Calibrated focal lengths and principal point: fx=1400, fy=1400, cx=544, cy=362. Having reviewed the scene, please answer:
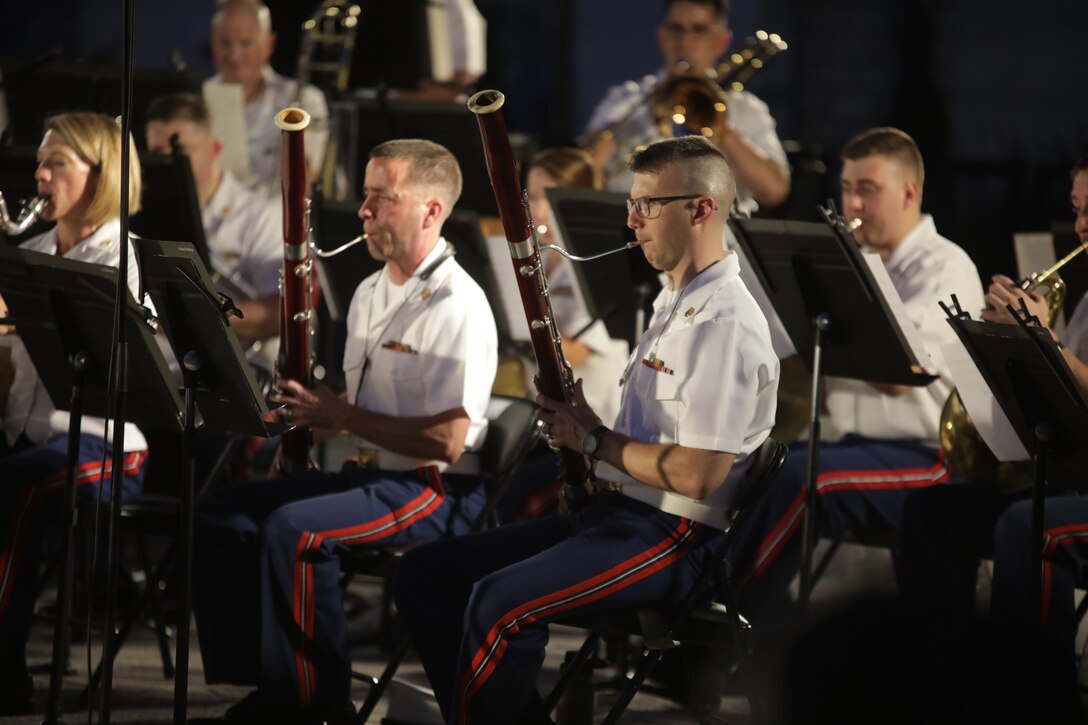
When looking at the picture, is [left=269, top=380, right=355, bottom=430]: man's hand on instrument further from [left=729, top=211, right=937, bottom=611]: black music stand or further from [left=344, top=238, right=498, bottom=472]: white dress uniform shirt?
[left=729, top=211, right=937, bottom=611]: black music stand

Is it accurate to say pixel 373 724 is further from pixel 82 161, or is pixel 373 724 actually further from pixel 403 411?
pixel 82 161

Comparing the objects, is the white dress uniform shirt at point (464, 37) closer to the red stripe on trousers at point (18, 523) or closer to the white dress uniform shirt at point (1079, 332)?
the red stripe on trousers at point (18, 523)

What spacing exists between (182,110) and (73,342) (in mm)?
2043

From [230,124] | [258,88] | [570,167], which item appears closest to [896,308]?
[570,167]

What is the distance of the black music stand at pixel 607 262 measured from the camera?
13.9 feet

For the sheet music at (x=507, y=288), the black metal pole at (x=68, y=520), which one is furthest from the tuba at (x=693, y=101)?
the black metal pole at (x=68, y=520)

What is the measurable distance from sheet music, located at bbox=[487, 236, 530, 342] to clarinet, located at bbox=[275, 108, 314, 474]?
2.95ft

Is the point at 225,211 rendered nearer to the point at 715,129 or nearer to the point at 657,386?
the point at 715,129

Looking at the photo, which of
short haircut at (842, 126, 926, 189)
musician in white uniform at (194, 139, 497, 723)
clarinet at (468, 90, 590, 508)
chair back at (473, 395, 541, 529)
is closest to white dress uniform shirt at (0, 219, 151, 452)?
musician in white uniform at (194, 139, 497, 723)

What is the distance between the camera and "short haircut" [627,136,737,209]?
3158 millimetres

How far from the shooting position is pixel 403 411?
3.89 metres

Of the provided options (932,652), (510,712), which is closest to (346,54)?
(510,712)

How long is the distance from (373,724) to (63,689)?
0.97m

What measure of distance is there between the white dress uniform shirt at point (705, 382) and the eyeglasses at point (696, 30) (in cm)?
268
